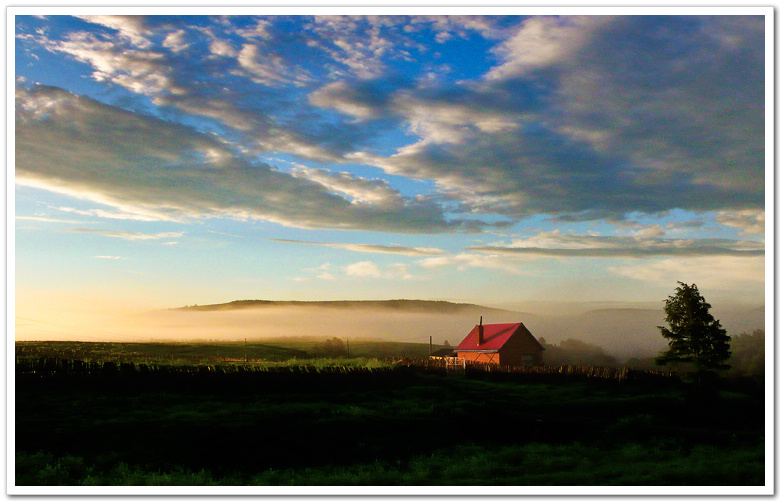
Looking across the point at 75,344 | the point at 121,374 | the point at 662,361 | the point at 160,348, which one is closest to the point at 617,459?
the point at 662,361

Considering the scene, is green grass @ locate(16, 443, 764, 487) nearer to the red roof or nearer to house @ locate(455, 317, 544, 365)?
house @ locate(455, 317, 544, 365)

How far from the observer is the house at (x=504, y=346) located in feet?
146

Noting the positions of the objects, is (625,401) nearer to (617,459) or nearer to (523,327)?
(617,459)

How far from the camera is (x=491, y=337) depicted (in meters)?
46.6

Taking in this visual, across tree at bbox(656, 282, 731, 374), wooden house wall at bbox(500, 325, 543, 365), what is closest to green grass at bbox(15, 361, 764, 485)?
tree at bbox(656, 282, 731, 374)

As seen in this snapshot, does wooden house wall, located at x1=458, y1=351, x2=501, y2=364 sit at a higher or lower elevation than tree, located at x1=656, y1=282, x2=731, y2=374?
lower

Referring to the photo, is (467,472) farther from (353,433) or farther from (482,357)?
(482,357)

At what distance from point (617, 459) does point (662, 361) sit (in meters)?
12.9

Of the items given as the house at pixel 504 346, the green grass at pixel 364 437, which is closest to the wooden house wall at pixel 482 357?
the house at pixel 504 346

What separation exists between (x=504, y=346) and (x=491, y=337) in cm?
248

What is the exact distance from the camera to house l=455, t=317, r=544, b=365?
44.4 m

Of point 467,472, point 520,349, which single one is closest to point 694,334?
point 467,472

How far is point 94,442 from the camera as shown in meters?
16.2

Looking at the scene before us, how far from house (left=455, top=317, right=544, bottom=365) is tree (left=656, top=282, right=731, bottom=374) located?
58.8 feet
